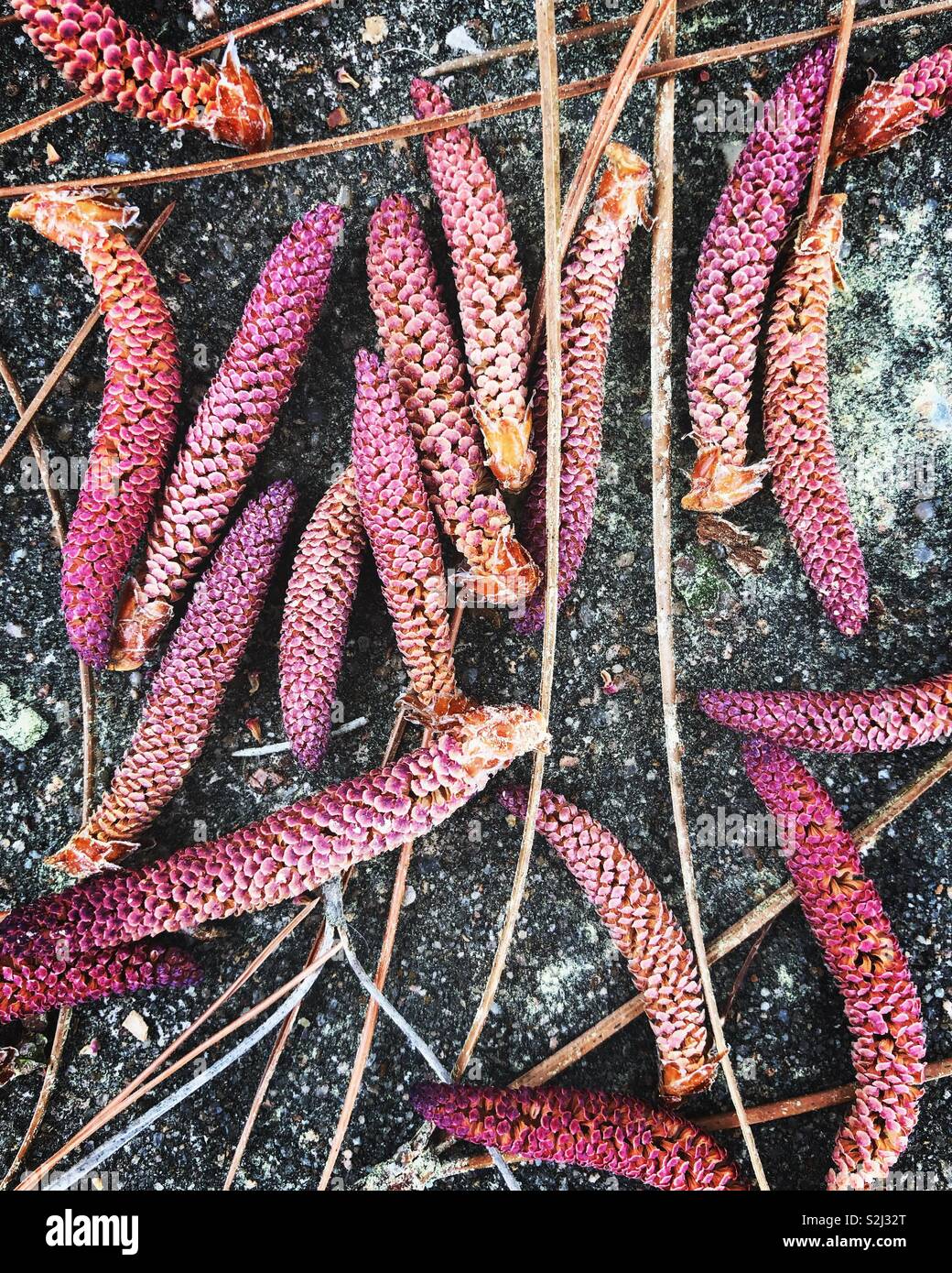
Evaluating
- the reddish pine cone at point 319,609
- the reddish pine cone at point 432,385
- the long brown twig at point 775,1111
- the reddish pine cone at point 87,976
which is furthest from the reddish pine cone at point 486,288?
the long brown twig at point 775,1111

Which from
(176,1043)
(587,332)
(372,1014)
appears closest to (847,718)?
(587,332)

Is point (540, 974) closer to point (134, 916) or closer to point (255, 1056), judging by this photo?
point (255, 1056)

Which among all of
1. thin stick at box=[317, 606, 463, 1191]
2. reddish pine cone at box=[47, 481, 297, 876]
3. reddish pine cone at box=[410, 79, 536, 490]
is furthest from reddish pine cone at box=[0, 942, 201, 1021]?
reddish pine cone at box=[410, 79, 536, 490]

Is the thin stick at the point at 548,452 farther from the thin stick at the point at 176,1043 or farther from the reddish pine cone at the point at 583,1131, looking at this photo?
the thin stick at the point at 176,1043

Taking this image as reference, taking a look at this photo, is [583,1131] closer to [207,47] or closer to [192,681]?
[192,681]
